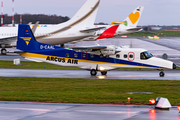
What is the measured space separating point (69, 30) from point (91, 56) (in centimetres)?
2425

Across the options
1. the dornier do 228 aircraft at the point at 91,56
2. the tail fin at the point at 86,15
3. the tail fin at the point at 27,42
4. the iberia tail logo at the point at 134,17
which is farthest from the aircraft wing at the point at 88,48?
the iberia tail logo at the point at 134,17

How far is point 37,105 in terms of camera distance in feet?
53.8

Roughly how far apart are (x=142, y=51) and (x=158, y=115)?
1751 cm

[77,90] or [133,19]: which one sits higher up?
[133,19]

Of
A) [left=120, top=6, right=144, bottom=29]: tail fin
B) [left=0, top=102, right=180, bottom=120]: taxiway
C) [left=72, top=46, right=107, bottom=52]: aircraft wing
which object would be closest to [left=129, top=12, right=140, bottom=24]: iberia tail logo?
[left=120, top=6, right=144, bottom=29]: tail fin

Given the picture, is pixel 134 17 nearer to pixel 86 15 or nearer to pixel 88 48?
pixel 86 15

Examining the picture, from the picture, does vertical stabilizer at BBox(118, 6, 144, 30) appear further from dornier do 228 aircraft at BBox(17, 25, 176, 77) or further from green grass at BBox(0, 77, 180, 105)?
green grass at BBox(0, 77, 180, 105)

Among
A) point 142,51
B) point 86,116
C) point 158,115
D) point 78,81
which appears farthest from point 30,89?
point 142,51

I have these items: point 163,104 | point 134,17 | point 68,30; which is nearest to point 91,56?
point 163,104

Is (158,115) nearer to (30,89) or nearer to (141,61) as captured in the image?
(30,89)

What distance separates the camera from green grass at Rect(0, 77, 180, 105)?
1809 centimetres

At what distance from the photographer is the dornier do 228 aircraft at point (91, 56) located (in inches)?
1228

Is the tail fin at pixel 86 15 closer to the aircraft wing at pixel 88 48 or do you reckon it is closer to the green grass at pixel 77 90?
the aircraft wing at pixel 88 48

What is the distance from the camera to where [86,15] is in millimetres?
55594
